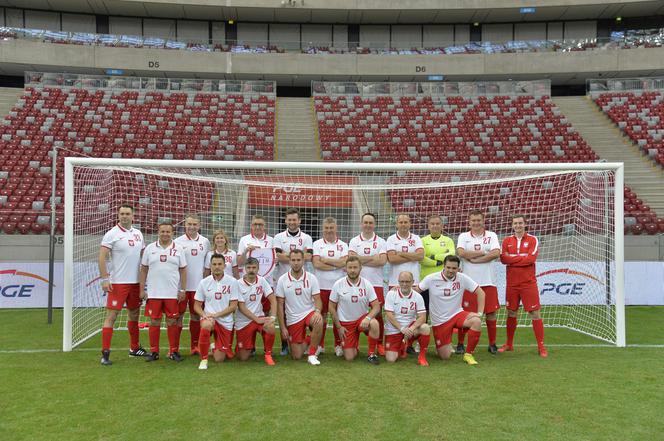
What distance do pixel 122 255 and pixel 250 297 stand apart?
1.72m

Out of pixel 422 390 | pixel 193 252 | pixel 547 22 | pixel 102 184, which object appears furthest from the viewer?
pixel 547 22

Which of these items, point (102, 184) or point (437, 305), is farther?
point (102, 184)

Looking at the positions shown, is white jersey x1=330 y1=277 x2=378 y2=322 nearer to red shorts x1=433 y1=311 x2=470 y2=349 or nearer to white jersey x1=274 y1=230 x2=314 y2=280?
white jersey x1=274 y1=230 x2=314 y2=280

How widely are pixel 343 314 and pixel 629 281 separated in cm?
790

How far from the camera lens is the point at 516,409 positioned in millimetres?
4305

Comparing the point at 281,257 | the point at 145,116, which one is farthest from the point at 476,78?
the point at 281,257

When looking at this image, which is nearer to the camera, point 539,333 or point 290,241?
point 539,333

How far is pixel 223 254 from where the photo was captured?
6559 millimetres

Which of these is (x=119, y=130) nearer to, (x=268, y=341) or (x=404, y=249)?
(x=268, y=341)

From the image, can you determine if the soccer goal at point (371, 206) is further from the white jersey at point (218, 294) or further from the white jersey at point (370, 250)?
the white jersey at point (218, 294)

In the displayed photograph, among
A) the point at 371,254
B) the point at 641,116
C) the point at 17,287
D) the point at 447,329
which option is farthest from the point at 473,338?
the point at 641,116

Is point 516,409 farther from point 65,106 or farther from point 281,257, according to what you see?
point 65,106

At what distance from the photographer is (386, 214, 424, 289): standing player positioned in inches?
254

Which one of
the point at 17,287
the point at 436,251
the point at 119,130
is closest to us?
the point at 436,251
